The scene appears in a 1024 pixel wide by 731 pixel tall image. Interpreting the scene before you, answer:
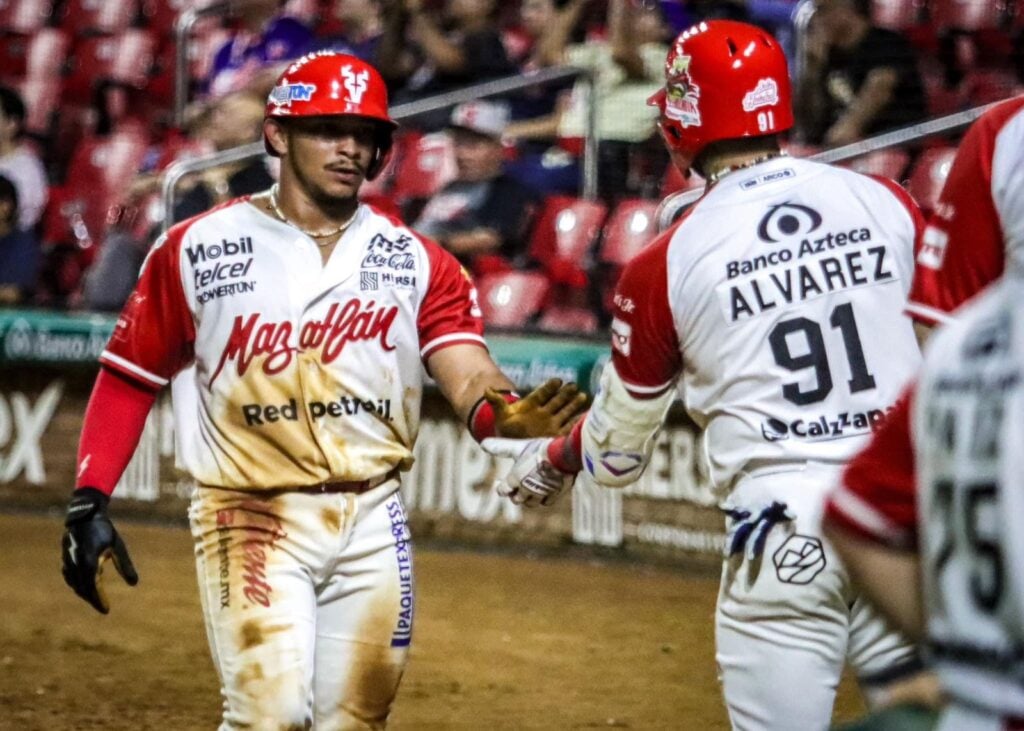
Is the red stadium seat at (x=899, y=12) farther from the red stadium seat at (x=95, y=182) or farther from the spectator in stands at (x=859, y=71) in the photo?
the red stadium seat at (x=95, y=182)

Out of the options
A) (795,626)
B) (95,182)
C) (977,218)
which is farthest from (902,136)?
(95,182)

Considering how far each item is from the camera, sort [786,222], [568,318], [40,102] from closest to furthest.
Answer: [786,222]
[568,318]
[40,102]

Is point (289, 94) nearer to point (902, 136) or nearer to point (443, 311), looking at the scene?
point (443, 311)

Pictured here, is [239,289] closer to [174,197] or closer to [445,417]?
[445,417]

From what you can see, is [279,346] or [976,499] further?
[279,346]

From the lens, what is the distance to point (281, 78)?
4.73 meters

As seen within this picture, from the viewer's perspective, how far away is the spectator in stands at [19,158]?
1338 cm

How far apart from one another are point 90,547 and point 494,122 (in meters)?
7.09

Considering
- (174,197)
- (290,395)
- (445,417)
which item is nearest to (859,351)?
(290,395)

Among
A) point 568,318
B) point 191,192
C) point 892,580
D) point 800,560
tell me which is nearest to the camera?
point 892,580

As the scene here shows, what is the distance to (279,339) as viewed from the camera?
14.8 feet

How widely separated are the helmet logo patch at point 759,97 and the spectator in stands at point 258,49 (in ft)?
29.5

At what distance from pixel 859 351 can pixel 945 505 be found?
1865mm

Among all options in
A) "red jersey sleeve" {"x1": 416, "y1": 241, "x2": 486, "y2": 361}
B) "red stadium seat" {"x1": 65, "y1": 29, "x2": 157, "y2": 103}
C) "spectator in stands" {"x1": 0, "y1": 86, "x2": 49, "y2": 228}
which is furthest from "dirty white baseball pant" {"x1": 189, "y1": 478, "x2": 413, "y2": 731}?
"red stadium seat" {"x1": 65, "y1": 29, "x2": 157, "y2": 103}
